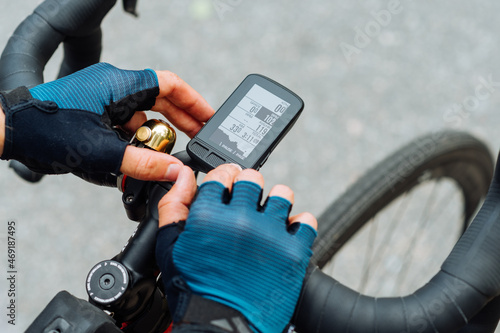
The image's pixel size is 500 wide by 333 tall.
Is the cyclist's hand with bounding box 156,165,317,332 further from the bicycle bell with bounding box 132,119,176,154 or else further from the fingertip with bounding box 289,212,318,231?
the bicycle bell with bounding box 132,119,176,154

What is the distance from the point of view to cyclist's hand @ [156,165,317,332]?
639 mm

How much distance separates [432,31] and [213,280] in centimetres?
186

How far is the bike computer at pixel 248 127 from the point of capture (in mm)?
846

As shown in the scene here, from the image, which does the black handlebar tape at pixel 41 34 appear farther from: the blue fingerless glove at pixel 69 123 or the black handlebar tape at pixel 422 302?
the black handlebar tape at pixel 422 302

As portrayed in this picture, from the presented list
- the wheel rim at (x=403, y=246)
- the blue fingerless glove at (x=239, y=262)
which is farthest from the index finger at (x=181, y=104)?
the wheel rim at (x=403, y=246)

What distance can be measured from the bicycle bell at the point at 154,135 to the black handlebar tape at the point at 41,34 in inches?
6.8

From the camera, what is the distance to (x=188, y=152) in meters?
0.84

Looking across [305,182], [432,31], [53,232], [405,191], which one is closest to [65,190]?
[53,232]

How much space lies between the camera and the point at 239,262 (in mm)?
647

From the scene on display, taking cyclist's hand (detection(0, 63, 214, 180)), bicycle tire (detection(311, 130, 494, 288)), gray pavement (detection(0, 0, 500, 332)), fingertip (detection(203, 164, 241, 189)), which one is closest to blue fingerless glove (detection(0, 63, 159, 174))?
cyclist's hand (detection(0, 63, 214, 180))

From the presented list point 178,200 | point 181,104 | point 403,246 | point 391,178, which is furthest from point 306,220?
point 403,246

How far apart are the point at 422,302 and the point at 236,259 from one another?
233 millimetres

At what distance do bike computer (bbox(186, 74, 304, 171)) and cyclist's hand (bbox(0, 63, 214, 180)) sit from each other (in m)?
0.11

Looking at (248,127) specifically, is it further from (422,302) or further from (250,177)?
(422,302)
